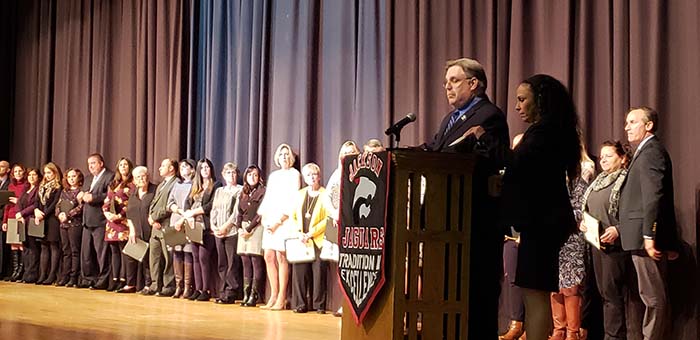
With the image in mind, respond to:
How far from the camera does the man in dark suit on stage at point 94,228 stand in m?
10.3

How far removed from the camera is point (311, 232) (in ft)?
26.5

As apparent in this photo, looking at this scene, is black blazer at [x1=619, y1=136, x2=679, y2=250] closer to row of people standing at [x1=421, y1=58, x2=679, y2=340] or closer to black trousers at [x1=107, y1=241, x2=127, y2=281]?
row of people standing at [x1=421, y1=58, x2=679, y2=340]

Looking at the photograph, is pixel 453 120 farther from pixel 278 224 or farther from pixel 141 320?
pixel 278 224

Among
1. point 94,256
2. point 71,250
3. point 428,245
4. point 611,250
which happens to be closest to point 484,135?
point 428,245

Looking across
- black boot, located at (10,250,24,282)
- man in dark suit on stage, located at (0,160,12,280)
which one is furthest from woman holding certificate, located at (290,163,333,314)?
man in dark suit on stage, located at (0,160,12,280)

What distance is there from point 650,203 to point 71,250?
7424 mm

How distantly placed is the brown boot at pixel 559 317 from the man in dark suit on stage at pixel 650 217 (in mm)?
597

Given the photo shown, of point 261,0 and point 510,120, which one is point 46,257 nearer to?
point 261,0

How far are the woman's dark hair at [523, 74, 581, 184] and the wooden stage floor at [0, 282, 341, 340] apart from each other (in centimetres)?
286

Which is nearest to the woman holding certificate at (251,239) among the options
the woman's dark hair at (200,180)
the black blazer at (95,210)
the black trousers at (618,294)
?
the woman's dark hair at (200,180)

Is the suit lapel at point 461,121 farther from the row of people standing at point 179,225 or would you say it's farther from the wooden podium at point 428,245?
the row of people standing at point 179,225

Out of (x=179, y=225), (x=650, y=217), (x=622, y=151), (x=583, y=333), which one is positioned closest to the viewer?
(x=650, y=217)

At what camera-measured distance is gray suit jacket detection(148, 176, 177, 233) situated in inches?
375

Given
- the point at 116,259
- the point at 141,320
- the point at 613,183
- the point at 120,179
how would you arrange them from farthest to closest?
1. the point at 120,179
2. the point at 116,259
3. the point at 141,320
4. the point at 613,183
